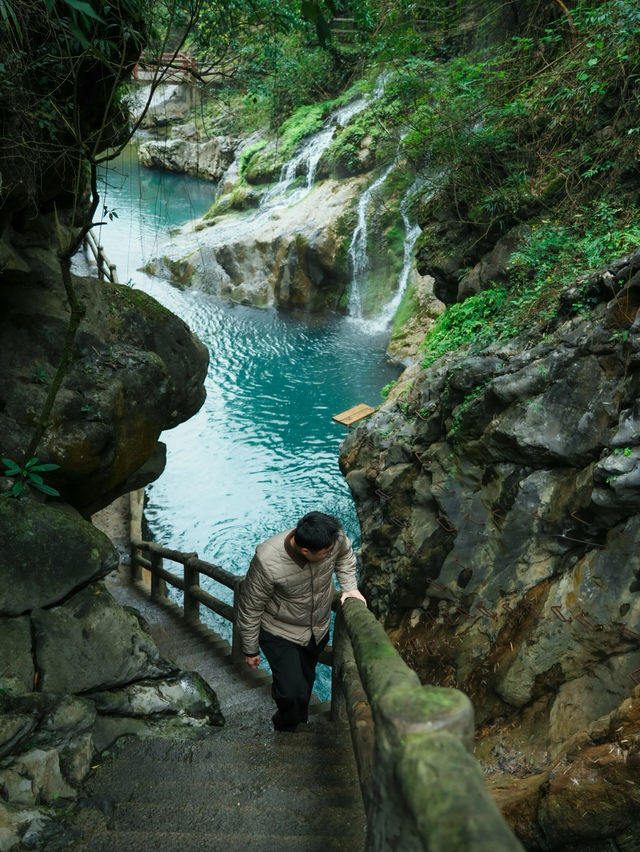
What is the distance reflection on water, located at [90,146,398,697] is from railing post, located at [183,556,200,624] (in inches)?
74.5

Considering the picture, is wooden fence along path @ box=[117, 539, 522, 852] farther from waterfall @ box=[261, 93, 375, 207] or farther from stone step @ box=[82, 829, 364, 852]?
waterfall @ box=[261, 93, 375, 207]

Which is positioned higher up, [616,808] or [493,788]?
[616,808]

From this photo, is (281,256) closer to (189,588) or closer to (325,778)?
(189,588)

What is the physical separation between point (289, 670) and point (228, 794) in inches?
30.1

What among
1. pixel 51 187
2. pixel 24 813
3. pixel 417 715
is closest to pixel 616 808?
pixel 417 715

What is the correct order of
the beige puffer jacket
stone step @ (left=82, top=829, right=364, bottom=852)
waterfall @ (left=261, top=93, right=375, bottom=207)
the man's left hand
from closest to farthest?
stone step @ (left=82, top=829, right=364, bottom=852), the man's left hand, the beige puffer jacket, waterfall @ (left=261, top=93, right=375, bottom=207)

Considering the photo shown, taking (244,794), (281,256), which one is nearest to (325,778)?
(244,794)

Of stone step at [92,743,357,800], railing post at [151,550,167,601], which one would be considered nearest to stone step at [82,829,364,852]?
stone step at [92,743,357,800]

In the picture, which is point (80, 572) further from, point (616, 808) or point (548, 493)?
point (548, 493)

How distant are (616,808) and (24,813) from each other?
8.31 ft

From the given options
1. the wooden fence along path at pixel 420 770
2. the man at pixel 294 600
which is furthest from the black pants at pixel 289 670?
the wooden fence along path at pixel 420 770

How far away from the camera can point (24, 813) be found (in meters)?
2.55

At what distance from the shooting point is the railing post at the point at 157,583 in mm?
7309

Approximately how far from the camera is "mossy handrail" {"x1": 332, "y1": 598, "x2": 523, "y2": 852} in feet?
3.76
